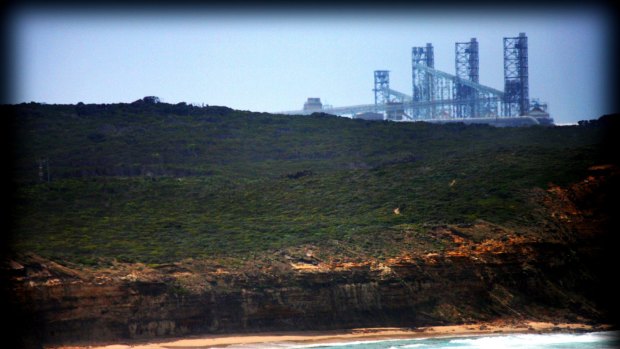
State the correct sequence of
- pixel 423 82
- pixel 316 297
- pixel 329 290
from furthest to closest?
pixel 423 82 < pixel 329 290 < pixel 316 297

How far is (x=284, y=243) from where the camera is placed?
4712cm

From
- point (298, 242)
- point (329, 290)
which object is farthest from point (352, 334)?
point (298, 242)

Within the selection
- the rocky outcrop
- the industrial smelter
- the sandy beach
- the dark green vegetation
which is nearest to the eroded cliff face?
the rocky outcrop

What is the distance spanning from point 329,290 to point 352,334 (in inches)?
71.9

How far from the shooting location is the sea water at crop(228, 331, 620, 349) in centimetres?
4012

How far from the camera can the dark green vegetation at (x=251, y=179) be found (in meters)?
47.9

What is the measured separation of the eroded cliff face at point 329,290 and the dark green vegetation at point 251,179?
1.75m

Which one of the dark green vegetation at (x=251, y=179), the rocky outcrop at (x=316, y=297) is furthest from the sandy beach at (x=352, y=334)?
the dark green vegetation at (x=251, y=179)

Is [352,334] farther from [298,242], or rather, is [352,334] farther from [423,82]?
[423,82]

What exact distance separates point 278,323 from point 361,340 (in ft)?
9.85

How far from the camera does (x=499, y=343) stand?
4100 centimetres

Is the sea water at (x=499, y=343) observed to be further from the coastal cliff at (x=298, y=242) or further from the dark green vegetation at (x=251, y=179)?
the dark green vegetation at (x=251, y=179)

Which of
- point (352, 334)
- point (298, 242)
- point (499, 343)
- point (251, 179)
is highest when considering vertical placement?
point (251, 179)

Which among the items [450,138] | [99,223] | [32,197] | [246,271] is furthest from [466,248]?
[450,138]
